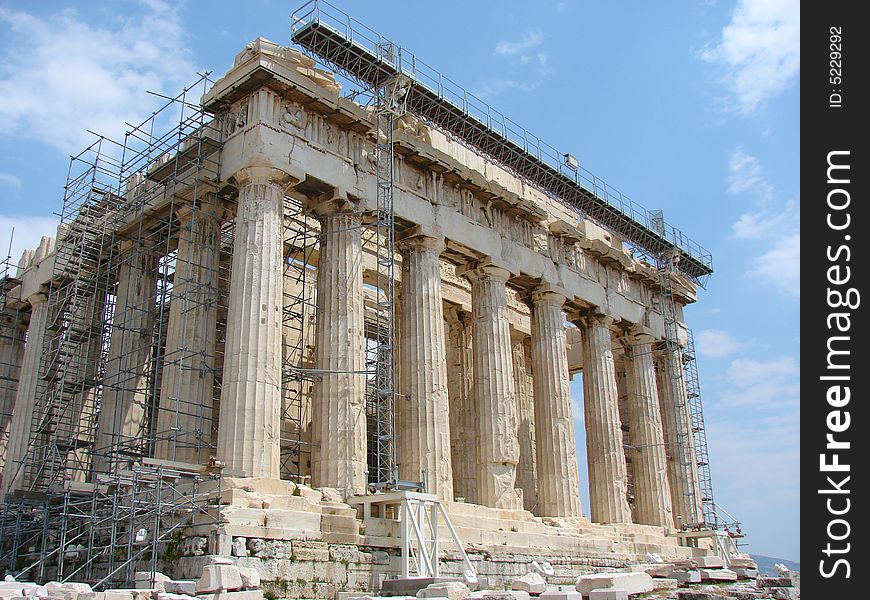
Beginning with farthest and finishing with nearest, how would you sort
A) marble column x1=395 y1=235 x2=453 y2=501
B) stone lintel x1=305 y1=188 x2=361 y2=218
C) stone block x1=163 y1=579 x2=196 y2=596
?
marble column x1=395 y1=235 x2=453 y2=501, stone lintel x1=305 y1=188 x2=361 y2=218, stone block x1=163 y1=579 x2=196 y2=596

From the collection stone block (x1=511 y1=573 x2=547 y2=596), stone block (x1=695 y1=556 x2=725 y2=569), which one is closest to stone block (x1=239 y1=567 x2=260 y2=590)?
stone block (x1=511 y1=573 x2=547 y2=596)

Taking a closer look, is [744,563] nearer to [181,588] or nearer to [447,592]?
[447,592]

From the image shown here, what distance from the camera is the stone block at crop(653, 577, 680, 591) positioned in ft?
63.4

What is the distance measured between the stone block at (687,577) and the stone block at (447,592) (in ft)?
24.6

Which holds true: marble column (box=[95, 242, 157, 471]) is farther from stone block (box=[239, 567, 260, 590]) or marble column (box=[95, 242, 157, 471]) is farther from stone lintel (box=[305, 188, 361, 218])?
stone block (box=[239, 567, 260, 590])

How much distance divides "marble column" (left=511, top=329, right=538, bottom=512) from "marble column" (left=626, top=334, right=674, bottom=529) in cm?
433

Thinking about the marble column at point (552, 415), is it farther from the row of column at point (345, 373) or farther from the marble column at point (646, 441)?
the marble column at point (646, 441)

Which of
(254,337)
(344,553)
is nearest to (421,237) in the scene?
(254,337)

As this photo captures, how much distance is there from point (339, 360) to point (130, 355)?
24.3 feet

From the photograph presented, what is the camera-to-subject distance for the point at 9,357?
33750 millimetres

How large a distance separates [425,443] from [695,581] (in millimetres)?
8445

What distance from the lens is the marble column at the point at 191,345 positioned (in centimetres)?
2308

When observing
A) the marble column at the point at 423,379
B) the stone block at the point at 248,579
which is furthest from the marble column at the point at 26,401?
the stone block at the point at 248,579
